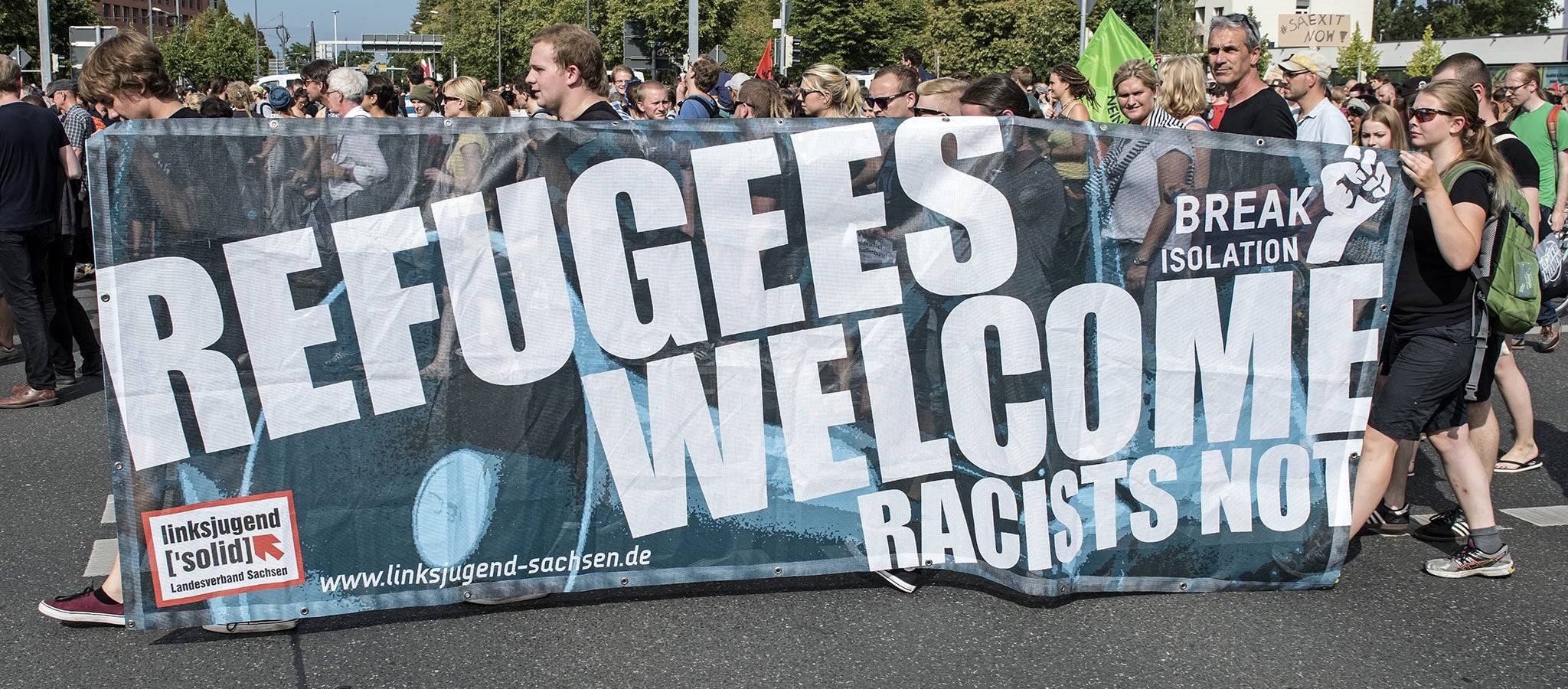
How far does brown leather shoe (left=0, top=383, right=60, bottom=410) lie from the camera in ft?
21.7

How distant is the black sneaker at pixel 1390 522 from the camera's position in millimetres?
4766

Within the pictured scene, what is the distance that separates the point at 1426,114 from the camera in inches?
162

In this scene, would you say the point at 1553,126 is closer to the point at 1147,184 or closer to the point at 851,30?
the point at 1147,184

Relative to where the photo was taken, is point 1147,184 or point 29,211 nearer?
point 1147,184

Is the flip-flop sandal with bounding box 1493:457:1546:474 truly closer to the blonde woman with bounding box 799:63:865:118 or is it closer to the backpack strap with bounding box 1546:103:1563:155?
the backpack strap with bounding box 1546:103:1563:155

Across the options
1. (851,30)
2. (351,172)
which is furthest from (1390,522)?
(851,30)

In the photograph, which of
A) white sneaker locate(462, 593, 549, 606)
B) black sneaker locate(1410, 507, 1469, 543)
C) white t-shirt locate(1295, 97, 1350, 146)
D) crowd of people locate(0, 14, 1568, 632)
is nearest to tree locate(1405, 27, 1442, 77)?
white t-shirt locate(1295, 97, 1350, 146)

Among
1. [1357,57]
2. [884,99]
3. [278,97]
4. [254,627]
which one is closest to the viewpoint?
[254,627]

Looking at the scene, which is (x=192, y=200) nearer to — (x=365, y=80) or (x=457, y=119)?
(x=457, y=119)

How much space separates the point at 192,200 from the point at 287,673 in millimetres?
1302

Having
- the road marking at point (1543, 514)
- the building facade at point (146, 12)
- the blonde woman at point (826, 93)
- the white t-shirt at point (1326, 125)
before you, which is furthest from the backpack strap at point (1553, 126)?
the building facade at point (146, 12)

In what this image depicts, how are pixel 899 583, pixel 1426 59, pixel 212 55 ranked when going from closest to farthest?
pixel 899 583, pixel 1426 59, pixel 212 55

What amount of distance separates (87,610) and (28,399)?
3577 mm

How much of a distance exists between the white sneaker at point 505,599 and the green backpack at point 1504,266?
3151mm
